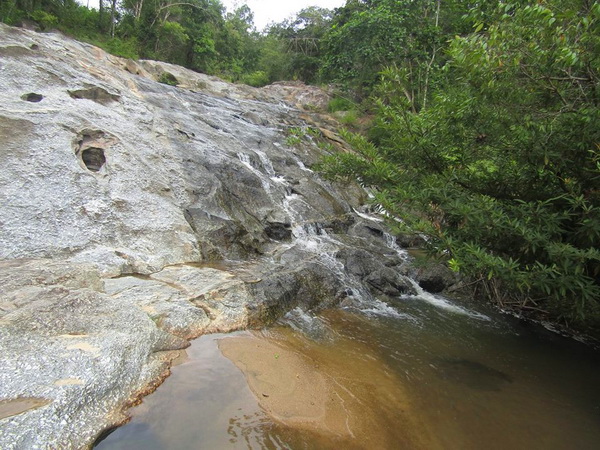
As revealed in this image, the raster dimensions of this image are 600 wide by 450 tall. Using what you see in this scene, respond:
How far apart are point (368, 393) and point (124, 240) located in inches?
184

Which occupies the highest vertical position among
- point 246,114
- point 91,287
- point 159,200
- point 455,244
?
point 246,114

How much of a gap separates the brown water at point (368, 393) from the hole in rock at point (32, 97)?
7.36m

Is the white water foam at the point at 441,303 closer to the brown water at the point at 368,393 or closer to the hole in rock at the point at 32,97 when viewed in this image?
the brown water at the point at 368,393

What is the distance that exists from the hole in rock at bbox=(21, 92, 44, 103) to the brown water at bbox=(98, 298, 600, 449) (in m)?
7.36

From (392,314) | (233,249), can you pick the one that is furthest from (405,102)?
(233,249)

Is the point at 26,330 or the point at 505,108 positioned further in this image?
Answer: the point at 505,108

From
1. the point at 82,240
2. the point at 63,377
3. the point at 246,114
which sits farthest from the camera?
the point at 246,114

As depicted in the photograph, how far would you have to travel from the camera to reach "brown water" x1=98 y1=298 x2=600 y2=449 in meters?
3.02

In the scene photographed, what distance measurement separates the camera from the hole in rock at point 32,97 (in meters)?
7.84

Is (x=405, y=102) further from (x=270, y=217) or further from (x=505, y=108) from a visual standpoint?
(x=270, y=217)

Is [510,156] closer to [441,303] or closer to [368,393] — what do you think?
[368,393]

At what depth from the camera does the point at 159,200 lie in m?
7.33

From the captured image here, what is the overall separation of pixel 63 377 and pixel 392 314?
208 inches

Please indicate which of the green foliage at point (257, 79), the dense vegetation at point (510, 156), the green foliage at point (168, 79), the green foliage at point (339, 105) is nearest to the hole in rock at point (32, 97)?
the dense vegetation at point (510, 156)
